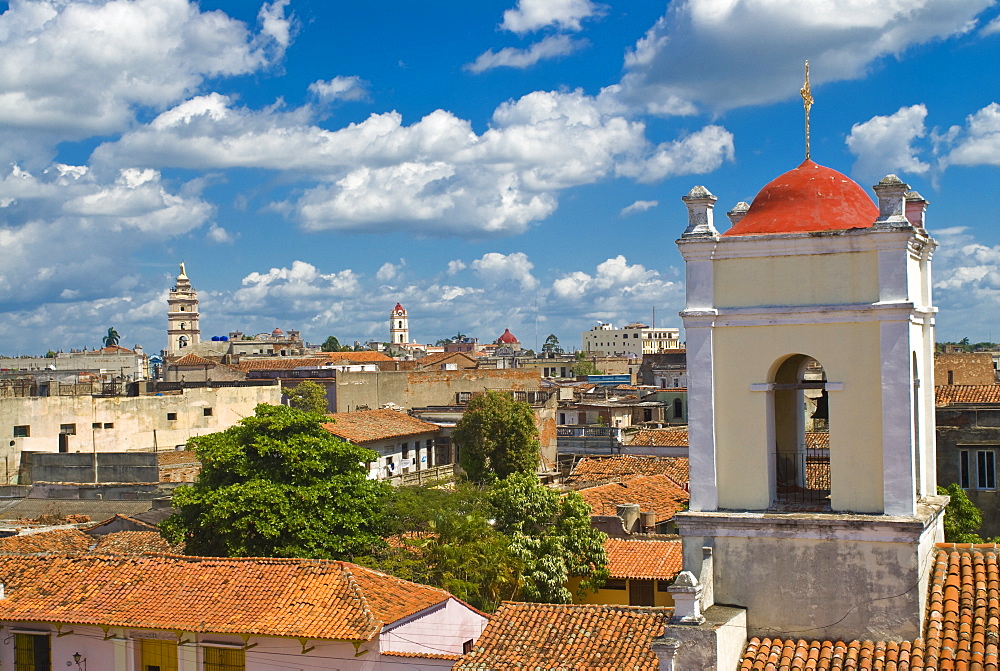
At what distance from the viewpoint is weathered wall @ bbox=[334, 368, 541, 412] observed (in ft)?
221

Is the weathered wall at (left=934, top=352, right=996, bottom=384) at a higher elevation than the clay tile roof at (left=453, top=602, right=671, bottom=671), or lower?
higher

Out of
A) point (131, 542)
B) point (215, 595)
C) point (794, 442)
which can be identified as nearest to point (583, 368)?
point (131, 542)

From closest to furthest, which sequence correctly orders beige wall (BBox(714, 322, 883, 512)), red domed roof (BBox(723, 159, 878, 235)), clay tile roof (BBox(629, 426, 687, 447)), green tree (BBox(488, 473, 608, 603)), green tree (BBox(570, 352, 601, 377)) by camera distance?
beige wall (BBox(714, 322, 883, 512)) < red domed roof (BBox(723, 159, 878, 235)) < green tree (BBox(488, 473, 608, 603)) < clay tile roof (BBox(629, 426, 687, 447)) < green tree (BBox(570, 352, 601, 377))

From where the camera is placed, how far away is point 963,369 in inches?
2062

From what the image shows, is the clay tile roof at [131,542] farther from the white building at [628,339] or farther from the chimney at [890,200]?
the white building at [628,339]

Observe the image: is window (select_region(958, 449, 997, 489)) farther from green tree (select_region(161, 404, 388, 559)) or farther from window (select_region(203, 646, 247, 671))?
window (select_region(203, 646, 247, 671))

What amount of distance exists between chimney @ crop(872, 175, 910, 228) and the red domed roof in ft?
1.26

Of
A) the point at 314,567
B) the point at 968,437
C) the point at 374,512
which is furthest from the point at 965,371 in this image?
the point at 314,567

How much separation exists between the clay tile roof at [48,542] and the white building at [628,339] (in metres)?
158

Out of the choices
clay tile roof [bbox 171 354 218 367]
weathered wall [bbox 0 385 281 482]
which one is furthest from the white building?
weathered wall [bbox 0 385 281 482]

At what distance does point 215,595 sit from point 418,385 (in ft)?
168

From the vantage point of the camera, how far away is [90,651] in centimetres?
1808

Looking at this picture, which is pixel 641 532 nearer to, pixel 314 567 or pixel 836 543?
pixel 314 567

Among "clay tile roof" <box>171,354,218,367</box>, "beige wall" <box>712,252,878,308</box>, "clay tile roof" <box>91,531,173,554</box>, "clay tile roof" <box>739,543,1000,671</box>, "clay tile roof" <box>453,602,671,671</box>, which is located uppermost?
"beige wall" <box>712,252,878,308</box>
